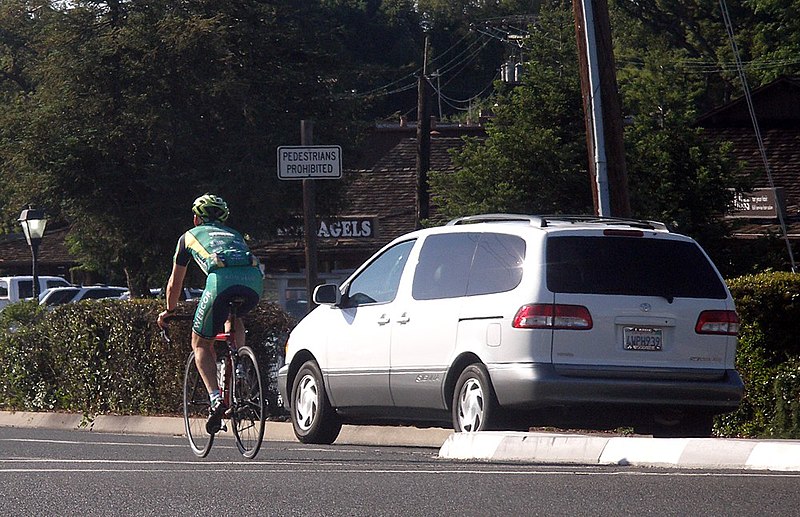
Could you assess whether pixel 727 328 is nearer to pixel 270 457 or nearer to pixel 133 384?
pixel 270 457

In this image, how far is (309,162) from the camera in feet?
53.8

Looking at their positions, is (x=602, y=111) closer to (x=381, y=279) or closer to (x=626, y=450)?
(x=381, y=279)

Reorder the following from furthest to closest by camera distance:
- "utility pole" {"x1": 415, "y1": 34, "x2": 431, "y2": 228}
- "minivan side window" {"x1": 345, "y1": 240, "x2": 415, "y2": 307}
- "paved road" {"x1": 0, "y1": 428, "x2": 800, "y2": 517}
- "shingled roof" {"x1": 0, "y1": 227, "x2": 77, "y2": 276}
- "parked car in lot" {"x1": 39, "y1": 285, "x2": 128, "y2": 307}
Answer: "shingled roof" {"x1": 0, "y1": 227, "x2": 77, "y2": 276} < "parked car in lot" {"x1": 39, "y1": 285, "x2": 128, "y2": 307} < "utility pole" {"x1": 415, "y1": 34, "x2": 431, "y2": 228} < "minivan side window" {"x1": 345, "y1": 240, "x2": 415, "y2": 307} < "paved road" {"x1": 0, "y1": 428, "x2": 800, "y2": 517}

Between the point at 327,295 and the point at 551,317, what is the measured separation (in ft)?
9.33

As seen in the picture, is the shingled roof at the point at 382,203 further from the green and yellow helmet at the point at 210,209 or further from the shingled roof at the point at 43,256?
the green and yellow helmet at the point at 210,209

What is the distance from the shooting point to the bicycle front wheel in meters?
10.5

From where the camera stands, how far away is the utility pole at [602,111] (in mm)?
18438

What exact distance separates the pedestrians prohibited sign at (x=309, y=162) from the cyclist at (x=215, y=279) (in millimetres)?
5197

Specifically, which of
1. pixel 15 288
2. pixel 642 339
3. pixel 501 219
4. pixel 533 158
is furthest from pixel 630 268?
pixel 15 288

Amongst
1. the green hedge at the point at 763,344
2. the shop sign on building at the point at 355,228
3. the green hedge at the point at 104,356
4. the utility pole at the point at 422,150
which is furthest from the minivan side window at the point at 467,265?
the shop sign on building at the point at 355,228

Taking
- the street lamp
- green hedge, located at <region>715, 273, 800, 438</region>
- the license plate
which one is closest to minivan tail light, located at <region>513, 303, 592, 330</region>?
the license plate

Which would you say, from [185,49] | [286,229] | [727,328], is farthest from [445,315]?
[286,229]

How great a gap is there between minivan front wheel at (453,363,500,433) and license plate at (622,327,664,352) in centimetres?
102

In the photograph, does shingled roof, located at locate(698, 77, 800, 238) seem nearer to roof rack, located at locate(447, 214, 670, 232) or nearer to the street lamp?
the street lamp
